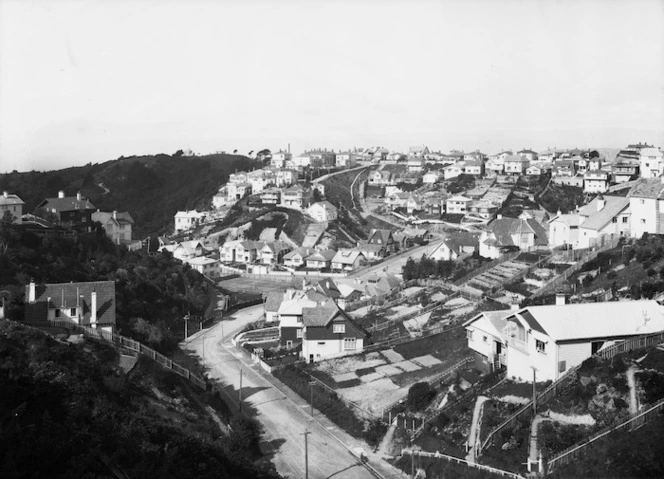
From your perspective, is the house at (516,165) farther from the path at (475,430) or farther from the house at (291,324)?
the path at (475,430)

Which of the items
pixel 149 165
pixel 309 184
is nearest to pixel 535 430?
pixel 309 184

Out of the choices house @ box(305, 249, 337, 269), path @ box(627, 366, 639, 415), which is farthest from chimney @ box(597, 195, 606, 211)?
path @ box(627, 366, 639, 415)

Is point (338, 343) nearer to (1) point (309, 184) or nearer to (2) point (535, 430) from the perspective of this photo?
(2) point (535, 430)

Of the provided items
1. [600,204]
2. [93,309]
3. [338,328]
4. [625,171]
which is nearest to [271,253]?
[600,204]

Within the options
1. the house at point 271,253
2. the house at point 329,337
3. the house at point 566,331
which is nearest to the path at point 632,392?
the house at point 566,331

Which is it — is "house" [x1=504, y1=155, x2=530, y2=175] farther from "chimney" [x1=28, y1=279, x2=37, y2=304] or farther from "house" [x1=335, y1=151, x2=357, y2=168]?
"chimney" [x1=28, y1=279, x2=37, y2=304]

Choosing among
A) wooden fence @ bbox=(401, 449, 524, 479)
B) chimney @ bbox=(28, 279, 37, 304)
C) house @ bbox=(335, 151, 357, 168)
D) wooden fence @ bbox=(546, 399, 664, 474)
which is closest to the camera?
wooden fence @ bbox=(546, 399, 664, 474)
